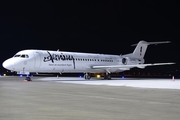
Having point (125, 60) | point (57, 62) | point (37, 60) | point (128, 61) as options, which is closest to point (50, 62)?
point (57, 62)

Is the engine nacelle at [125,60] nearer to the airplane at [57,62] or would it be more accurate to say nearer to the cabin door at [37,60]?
the airplane at [57,62]

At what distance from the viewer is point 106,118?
777 cm

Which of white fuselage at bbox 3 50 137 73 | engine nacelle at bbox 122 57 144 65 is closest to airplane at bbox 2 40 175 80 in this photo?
white fuselage at bbox 3 50 137 73

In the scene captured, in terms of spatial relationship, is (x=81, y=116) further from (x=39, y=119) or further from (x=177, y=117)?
(x=177, y=117)

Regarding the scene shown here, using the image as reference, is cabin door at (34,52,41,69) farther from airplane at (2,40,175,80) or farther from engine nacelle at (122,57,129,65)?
engine nacelle at (122,57,129,65)

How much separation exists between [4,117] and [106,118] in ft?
9.22

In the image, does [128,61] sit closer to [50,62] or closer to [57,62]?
[57,62]

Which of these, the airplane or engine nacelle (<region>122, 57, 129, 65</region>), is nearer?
the airplane

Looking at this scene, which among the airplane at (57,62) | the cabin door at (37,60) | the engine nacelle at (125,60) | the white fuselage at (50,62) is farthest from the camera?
the engine nacelle at (125,60)

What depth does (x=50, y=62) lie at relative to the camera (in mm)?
33312

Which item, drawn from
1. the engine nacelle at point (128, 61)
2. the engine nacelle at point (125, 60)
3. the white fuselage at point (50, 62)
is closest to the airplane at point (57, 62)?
the white fuselage at point (50, 62)

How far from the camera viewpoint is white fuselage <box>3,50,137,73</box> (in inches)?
1230

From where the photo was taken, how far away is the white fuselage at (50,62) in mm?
31234

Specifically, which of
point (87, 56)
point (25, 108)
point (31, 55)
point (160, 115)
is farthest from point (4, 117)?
point (87, 56)
